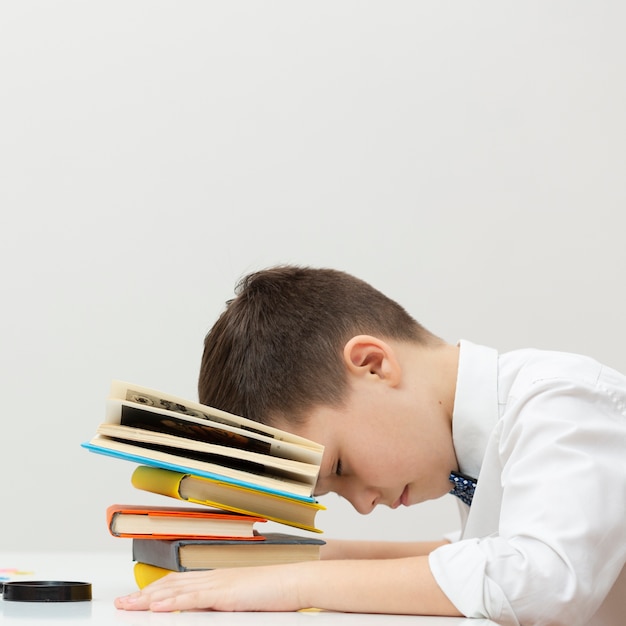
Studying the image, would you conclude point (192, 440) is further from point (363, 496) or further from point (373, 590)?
point (363, 496)


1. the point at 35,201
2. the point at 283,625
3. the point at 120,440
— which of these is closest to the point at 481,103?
the point at 35,201

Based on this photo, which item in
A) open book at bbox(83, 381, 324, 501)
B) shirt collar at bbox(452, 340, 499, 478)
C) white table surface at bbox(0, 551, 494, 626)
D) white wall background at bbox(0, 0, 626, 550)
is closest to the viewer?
white table surface at bbox(0, 551, 494, 626)

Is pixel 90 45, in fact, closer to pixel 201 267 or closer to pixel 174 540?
pixel 201 267

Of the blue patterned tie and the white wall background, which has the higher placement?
Result: the white wall background

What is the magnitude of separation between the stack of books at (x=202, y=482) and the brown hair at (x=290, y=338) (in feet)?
0.66

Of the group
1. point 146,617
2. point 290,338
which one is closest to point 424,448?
point 290,338

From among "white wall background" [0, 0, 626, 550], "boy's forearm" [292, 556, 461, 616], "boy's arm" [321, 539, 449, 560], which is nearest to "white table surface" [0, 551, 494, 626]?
"boy's forearm" [292, 556, 461, 616]

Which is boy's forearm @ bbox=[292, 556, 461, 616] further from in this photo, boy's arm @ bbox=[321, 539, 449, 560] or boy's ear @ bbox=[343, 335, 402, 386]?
boy's arm @ bbox=[321, 539, 449, 560]

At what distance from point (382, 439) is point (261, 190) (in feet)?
3.66

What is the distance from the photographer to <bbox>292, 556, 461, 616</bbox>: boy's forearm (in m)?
0.74

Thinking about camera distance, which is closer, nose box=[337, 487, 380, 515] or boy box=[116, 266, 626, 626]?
boy box=[116, 266, 626, 626]

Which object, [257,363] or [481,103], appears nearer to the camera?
[257,363]

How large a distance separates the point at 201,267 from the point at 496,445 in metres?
1.17

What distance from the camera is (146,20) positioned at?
2062 mm
